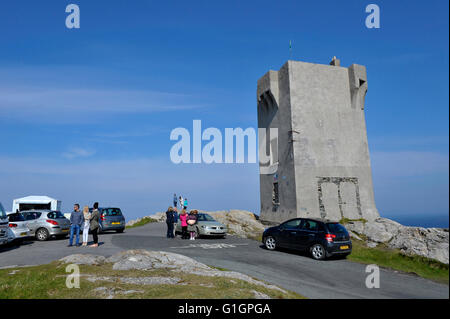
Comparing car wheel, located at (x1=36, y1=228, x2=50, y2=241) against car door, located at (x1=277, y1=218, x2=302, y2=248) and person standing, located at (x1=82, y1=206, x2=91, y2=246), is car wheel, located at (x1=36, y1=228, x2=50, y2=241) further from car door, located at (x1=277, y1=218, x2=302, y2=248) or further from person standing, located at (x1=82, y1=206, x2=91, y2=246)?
car door, located at (x1=277, y1=218, x2=302, y2=248)

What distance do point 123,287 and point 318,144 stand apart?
20412 mm

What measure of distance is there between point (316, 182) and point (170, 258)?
16.1 m

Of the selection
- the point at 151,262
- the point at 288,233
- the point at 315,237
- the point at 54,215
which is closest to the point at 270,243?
the point at 288,233

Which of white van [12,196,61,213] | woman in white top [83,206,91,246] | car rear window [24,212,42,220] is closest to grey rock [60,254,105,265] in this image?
woman in white top [83,206,91,246]

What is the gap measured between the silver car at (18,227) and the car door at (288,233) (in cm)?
1401

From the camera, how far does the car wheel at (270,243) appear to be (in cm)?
1445

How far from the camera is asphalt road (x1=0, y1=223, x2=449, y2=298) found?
355 cm

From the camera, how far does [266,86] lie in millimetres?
26703

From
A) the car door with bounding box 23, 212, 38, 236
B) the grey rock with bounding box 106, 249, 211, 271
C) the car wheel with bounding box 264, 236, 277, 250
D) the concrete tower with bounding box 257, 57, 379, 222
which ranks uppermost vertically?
the concrete tower with bounding box 257, 57, 379, 222

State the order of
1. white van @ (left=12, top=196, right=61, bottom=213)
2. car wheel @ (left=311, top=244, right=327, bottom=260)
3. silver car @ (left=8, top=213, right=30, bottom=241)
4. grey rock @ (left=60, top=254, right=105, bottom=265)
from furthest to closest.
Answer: white van @ (left=12, top=196, right=61, bottom=213), silver car @ (left=8, top=213, right=30, bottom=241), car wheel @ (left=311, top=244, right=327, bottom=260), grey rock @ (left=60, top=254, right=105, bottom=265)

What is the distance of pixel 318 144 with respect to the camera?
78.8 ft

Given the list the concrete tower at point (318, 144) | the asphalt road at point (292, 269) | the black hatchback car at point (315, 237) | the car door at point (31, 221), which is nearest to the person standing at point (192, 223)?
the asphalt road at point (292, 269)

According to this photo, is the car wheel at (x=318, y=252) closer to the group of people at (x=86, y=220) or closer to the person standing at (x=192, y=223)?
the person standing at (x=192, y=223)
